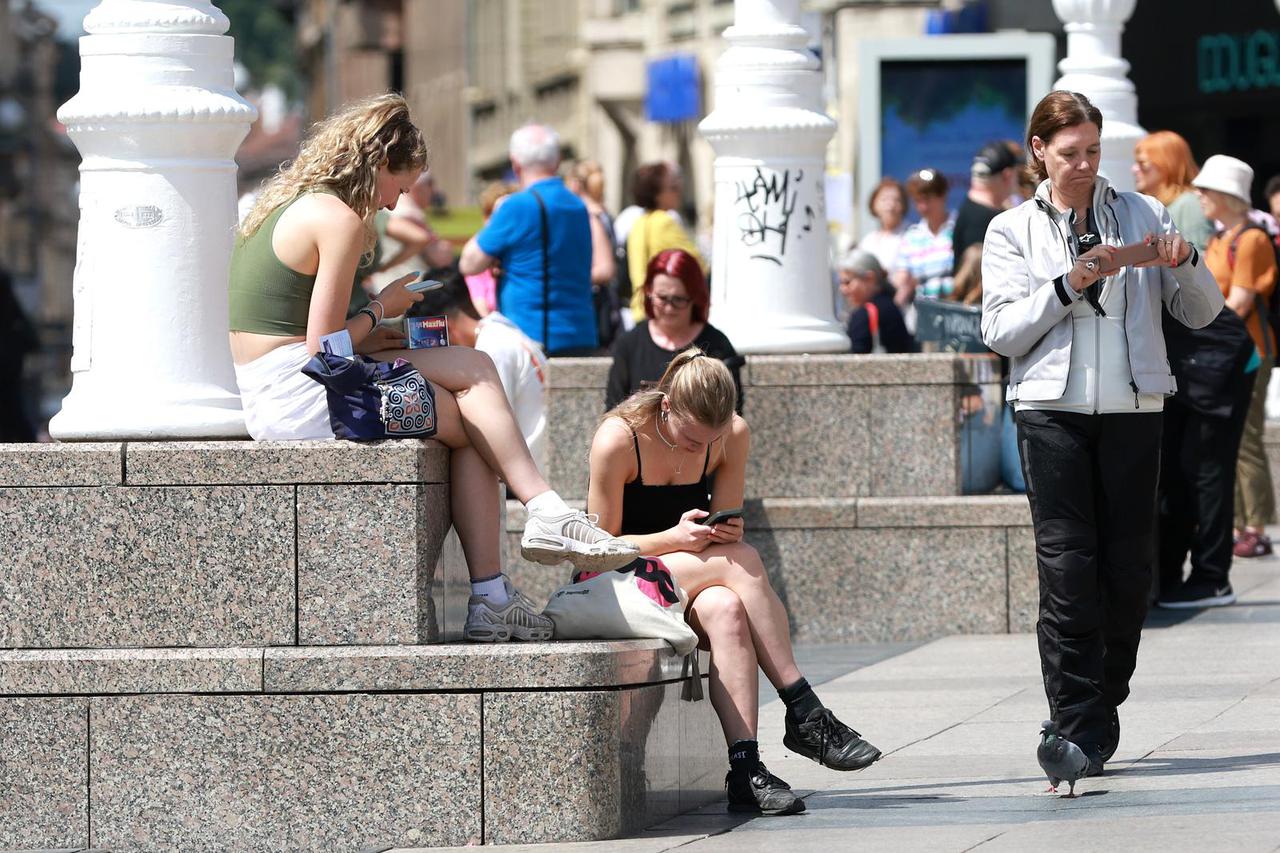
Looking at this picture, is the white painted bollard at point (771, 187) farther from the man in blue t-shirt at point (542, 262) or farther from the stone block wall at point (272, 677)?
the stone block wall at point (272, 677)

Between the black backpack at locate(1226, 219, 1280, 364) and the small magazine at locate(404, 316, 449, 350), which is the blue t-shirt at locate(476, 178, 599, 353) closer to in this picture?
the black backpack at locate(1226, 219, 1280, 364)

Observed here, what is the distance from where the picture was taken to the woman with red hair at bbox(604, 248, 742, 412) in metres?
9.55

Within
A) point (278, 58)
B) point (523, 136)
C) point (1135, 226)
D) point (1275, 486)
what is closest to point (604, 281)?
point (523, 136)

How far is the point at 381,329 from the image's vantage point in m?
6.83

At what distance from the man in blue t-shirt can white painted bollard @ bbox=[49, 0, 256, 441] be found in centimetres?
436

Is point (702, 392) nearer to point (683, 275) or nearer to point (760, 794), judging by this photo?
point (760, 794)

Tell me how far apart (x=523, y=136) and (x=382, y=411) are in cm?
539

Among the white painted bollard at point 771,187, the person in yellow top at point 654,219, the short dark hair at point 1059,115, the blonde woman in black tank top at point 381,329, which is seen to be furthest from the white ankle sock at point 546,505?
the person in yellow top at point 654,219

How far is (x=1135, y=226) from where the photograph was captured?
706cm

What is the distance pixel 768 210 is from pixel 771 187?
0.09 meters

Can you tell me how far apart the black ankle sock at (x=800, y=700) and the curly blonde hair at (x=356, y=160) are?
1616 millimetres

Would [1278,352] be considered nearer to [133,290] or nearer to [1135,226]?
[1135,226]

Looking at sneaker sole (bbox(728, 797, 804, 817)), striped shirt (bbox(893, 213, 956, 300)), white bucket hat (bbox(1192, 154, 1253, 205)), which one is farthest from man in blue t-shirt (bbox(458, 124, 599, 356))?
sneaker sole (bbox(728, 797, 804, 817))

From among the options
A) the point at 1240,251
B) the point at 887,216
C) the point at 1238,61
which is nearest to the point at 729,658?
the point at 1240,251
